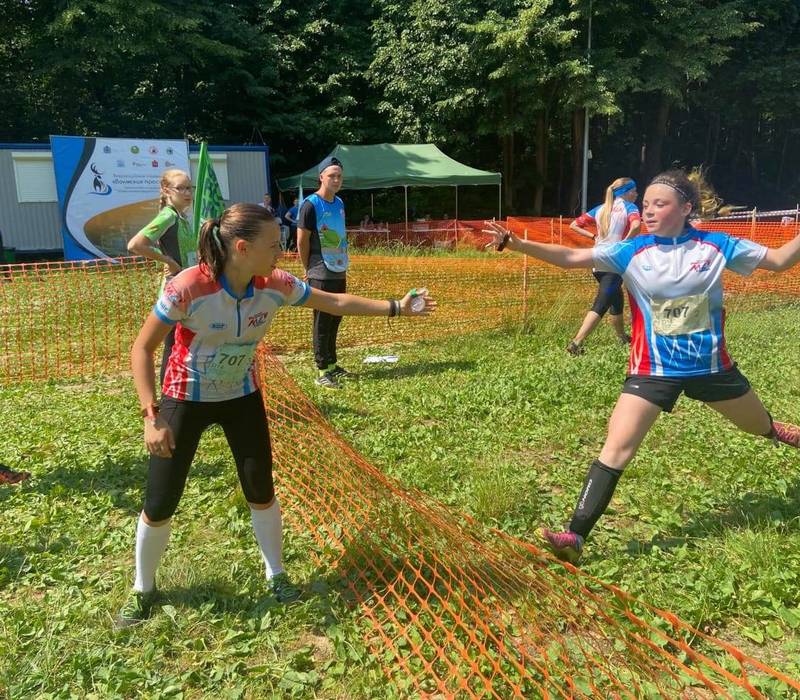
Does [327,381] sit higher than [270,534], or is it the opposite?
[270,534]

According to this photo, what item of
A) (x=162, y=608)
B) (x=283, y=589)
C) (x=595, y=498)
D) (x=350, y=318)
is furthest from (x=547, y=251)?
(x=350, y=318)

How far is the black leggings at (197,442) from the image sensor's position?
8.65 feet

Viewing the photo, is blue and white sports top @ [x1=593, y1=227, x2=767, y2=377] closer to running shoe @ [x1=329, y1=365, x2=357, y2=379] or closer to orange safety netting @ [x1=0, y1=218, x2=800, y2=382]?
running shoe @ [x1=329, y1=365, x2=357, y2=379]

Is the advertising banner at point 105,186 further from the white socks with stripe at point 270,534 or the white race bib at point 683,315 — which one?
the white race bib at point 683,315

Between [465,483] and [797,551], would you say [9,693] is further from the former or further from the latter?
[797,551]

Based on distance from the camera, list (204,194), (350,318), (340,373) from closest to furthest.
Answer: (204,194), (340,373), (350,318)

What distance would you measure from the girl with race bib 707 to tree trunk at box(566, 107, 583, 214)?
2626 centimetres

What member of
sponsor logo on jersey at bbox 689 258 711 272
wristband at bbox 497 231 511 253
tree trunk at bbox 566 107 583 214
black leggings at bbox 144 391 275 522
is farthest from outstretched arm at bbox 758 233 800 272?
tree trunk at bbox 566 107 583 214

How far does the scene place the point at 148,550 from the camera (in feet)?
9.14

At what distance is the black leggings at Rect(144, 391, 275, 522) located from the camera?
2.64 metres

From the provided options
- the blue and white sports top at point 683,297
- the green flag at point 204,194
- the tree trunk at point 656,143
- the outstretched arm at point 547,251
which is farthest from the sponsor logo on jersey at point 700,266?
the tree trunk at point 656,143

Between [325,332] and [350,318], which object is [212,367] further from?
[350,318]

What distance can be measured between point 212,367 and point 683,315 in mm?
2100

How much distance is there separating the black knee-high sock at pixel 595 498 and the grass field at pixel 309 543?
0.63 feet
